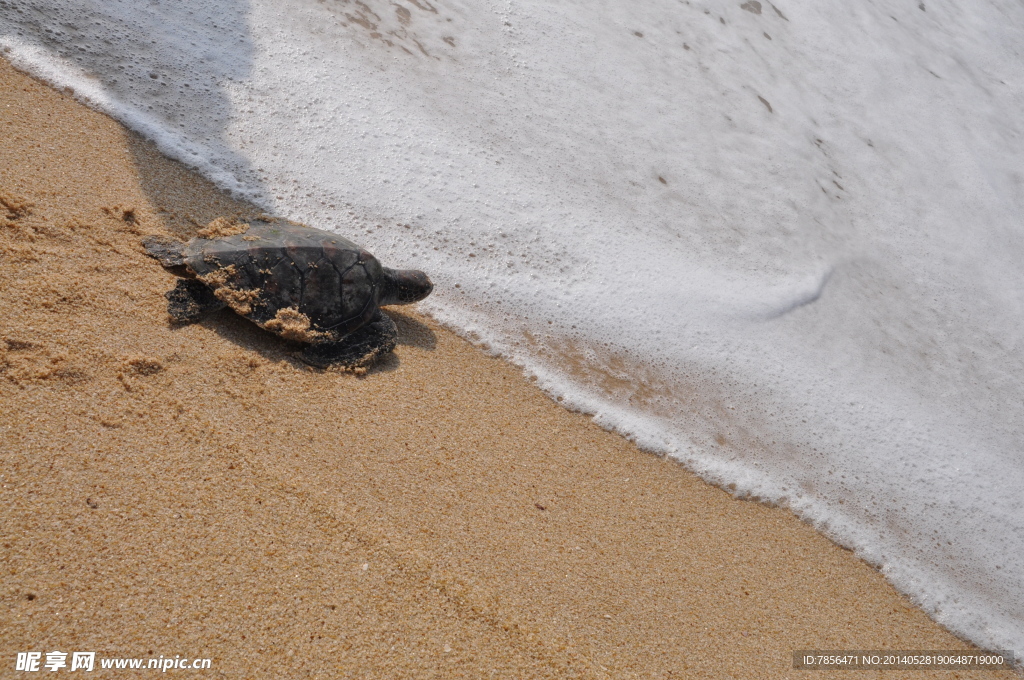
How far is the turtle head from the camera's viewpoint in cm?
330

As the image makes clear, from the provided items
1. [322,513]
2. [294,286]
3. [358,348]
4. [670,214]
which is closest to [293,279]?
[294,286]

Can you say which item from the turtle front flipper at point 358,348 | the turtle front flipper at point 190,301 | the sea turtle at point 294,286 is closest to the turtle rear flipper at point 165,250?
the sea turtle at point 294,286

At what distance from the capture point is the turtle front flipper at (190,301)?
9.49ft

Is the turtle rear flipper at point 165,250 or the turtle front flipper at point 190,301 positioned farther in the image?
the turtle rear flipper at point 165,250

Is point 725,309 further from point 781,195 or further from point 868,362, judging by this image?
point 781,195

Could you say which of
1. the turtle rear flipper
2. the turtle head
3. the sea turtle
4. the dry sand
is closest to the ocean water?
the turtle head

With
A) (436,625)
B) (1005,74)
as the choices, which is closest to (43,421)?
(436,625)

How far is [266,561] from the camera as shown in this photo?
2229mm

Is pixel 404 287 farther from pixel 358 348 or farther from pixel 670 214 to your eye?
pixel 670 214

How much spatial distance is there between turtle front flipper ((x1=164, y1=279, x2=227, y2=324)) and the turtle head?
0.78 m

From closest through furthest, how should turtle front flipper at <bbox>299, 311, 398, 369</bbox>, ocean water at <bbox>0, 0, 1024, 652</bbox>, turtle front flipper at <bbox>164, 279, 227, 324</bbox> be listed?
turtle front flipper at <bbox>164, 279, 227, 324</bbox>, turtle front flipper at <bbox>299, 311, 398, 369</bbox>, ocean water at <bbox>0, 0, 1024, 652</bbox>

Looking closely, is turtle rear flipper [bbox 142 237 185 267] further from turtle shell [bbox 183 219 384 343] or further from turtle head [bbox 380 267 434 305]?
turtle head [bbox 380 267 434 305]

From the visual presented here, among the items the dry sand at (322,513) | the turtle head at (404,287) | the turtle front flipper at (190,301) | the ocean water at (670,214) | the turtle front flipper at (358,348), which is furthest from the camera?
the ocean water at (670,214)

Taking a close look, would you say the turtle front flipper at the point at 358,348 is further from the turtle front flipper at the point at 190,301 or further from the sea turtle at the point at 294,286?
the turtle front flipper at the point at 190,301
